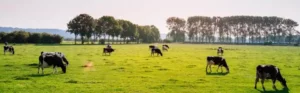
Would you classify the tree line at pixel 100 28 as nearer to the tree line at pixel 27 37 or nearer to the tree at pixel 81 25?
the tree at pixel 81 25

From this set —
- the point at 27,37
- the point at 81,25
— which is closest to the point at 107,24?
the point at 81,25

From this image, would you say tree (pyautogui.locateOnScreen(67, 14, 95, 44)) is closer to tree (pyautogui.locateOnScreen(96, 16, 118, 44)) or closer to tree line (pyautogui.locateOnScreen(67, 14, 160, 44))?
tree line (pyautogui.locateOnScreen(67, 14, 160, 44))

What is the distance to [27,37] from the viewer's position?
12356cm

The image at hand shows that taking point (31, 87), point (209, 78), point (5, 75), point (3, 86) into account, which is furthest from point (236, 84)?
point (5, 75)

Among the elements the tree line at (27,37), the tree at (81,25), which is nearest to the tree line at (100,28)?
the tree at (81,25)

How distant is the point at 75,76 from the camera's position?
82.9 feet

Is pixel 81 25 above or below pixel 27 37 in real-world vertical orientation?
above

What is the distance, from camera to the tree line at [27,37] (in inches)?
4732

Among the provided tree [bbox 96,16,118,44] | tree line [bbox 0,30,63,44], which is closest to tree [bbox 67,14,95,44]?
tree line [bbox 0,30,63,44]

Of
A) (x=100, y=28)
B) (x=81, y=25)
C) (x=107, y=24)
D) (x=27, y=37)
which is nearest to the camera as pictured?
(x=27, y=37)

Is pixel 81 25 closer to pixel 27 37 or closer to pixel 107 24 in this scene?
pixel 107 24

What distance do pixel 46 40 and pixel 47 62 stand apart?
345 feet

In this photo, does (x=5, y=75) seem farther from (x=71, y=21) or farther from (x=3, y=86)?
(x=71, y=21)

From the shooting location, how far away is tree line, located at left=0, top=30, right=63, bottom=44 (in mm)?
120188
